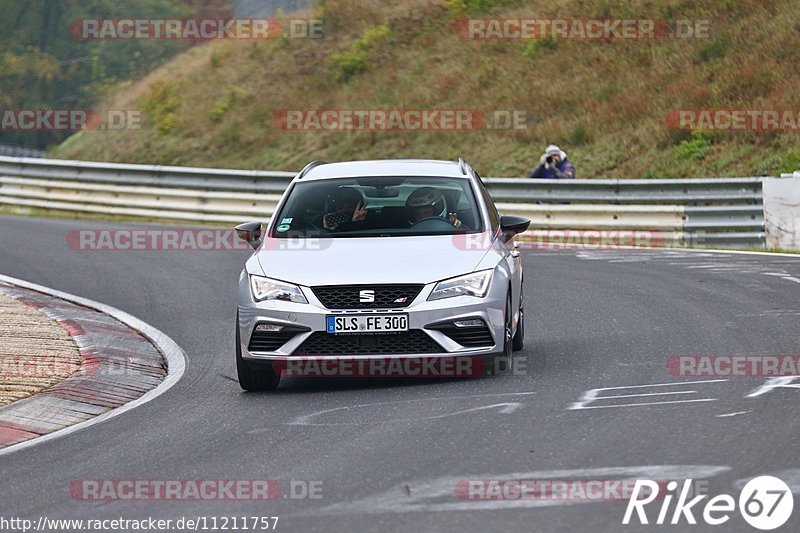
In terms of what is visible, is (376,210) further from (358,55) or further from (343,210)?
(358,55)

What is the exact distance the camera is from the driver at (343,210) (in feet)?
35.0

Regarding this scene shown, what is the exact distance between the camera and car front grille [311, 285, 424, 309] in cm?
954

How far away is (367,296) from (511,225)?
1788 mm

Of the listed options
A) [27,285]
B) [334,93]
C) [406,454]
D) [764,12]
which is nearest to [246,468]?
[406,454]

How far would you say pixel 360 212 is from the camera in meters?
10.7

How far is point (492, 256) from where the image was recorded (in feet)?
33.3

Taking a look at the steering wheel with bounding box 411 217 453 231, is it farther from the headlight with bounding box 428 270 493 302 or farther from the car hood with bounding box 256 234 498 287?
the headlight with bounding box 428 270 493 302

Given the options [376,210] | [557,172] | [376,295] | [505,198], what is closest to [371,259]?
[376,295]

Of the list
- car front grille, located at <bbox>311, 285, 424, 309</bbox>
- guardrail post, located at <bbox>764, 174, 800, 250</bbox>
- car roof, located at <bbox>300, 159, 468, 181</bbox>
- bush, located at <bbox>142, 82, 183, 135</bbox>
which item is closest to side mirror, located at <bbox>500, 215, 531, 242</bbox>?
car roof, located at <bbox>300, 159, 468, 181</bbox>

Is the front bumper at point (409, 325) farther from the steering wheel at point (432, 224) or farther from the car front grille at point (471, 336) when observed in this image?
the steering wheel at point (432, 224)

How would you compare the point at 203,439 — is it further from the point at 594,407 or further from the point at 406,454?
the point at 594,407

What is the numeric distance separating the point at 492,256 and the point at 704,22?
24.5m

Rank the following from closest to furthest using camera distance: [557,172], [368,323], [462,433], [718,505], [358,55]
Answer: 1. [718,505]
2. [462,433]
3. [368,323]
4. [557,172]
5. [358,55]

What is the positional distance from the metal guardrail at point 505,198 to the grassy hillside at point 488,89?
13.4ft
